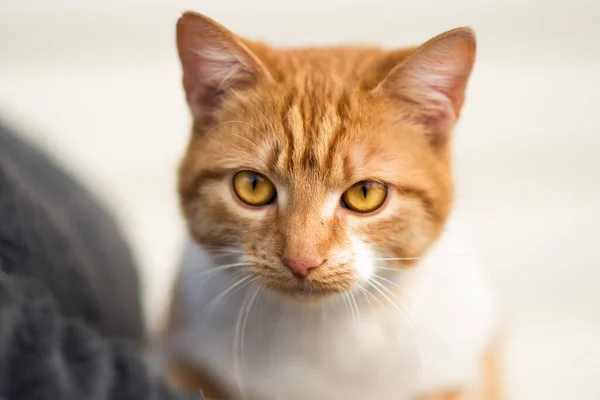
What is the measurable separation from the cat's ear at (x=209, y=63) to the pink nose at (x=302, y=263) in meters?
0.25

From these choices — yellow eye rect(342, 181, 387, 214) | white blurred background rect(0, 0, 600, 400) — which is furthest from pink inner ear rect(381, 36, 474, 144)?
white blurred background rect(0, 0, 600, 400)

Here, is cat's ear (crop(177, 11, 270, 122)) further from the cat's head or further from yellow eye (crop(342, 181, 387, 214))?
yellow eye (crop(342, 181, 387, 214))

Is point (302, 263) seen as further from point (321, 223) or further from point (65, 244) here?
point (65, 244)

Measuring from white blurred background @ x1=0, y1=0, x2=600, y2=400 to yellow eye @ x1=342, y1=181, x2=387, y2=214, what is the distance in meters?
0.83

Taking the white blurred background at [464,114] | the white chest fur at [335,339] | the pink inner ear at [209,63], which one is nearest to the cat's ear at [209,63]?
the pink inner ear at [209,63]

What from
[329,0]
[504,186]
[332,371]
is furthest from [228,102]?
[504,186]

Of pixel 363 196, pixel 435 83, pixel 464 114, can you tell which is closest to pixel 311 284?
pixel 363 196

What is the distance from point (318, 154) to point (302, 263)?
0.13 metres

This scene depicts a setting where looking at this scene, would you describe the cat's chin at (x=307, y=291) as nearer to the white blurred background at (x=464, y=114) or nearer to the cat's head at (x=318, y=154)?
the cat's head at (x=318, y=154)

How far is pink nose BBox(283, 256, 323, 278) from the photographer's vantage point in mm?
879

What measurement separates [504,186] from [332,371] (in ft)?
3.05

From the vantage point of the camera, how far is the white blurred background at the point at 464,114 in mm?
1731

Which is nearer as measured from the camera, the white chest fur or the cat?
the cat

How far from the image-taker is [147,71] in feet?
→ 5.97
